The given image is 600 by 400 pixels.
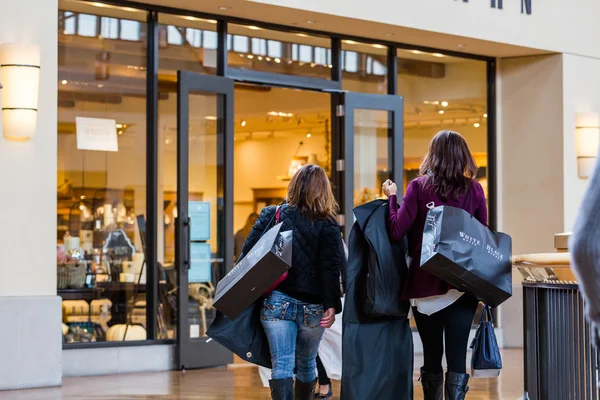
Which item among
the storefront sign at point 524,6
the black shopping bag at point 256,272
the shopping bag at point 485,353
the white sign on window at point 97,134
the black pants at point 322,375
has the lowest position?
the black pants at point 322,375

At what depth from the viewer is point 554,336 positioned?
3.86m

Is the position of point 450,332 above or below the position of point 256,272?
below

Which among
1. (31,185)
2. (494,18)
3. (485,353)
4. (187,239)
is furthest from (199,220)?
(485,353)

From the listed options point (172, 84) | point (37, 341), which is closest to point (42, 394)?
point (37, 341)

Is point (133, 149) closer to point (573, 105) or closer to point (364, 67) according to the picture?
point (364, 67)

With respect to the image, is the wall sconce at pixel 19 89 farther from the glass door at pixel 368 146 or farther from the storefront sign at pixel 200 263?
the glass door at pixel 368 146

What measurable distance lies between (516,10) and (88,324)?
5.53 m

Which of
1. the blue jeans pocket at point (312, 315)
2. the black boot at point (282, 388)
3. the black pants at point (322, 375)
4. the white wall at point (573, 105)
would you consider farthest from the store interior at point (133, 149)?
the blue jeans pocket at point (312, 315)

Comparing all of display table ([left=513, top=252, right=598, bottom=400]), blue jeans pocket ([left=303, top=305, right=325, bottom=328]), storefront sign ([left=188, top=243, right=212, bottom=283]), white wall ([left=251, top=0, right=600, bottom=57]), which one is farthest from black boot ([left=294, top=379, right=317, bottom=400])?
white wall ([left=251, top=0, right=600, bottom=57])

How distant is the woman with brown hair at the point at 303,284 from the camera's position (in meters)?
4.94

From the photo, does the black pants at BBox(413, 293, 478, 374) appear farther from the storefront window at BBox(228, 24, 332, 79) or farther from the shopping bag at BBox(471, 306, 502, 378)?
the storefront window at BBox(228, 24, 332, 79)

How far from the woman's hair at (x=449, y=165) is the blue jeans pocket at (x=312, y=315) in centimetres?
86

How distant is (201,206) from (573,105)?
14.8 ft

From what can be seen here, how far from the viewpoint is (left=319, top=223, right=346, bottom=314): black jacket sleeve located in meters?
4.94
